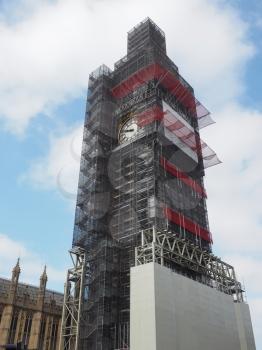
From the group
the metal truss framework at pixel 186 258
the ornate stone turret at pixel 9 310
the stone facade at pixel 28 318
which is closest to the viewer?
the metal truss framework at pixel 186 258

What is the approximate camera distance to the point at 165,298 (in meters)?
50.4

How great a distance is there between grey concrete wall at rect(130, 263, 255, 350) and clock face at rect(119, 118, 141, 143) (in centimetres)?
2884

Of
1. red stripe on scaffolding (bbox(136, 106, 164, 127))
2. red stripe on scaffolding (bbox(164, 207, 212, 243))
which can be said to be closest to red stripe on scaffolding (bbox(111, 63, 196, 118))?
red stripe on scaffolding (bbox(136, 106, 164, 127))

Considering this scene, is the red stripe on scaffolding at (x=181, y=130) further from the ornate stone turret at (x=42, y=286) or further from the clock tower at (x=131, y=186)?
the ornate stone turret at (x=42, y=286)

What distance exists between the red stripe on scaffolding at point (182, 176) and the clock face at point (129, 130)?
869 cm

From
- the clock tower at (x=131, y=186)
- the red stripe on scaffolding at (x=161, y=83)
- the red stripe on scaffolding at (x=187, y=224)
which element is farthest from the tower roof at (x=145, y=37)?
the red stripe on scaffolding at (x=187, y=224)

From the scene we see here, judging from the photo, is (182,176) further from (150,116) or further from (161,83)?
(161,83)

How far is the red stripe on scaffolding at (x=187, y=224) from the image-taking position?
62959 millimetres

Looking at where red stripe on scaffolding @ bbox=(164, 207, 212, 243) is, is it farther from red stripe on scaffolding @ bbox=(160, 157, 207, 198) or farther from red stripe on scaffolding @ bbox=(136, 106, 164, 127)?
red stripe on scaffolding @ bbox=(136, 106, 164, 127)

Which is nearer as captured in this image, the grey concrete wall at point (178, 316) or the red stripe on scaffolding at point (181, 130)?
the grey concrete wall at point (178, 316)

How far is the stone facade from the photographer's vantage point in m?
70.9

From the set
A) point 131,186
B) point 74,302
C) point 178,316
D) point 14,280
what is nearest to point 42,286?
point 14,280

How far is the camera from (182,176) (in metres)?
71.6

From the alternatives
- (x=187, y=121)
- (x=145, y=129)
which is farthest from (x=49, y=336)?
(x=187, y=121)
